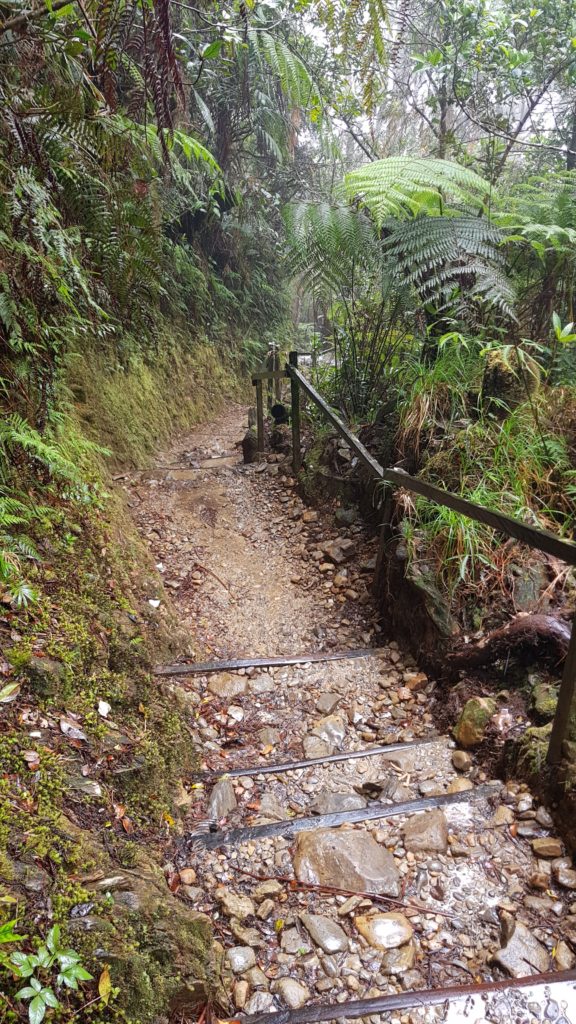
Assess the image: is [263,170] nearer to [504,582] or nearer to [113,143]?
[113,143]

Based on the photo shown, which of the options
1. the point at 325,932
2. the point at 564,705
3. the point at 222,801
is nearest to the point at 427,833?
the point at 325,932

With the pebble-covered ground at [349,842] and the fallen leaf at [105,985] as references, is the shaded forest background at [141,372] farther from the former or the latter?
the pebble-covered ground at [349,842]

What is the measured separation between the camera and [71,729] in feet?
5.30

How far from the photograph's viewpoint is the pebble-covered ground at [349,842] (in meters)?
1.42

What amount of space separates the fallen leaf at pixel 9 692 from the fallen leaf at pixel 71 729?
0.17m

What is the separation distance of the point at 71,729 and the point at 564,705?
5.25 feet

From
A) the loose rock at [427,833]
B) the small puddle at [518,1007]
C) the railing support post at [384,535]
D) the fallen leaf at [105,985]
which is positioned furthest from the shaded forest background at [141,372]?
the small puddle at [518,1007]

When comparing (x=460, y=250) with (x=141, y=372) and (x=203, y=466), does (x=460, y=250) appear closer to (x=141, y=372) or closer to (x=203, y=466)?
(x=203, y=466)

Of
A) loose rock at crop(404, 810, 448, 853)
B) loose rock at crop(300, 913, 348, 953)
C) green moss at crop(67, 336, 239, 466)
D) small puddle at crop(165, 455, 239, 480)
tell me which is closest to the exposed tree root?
loose rock at crop(404, 810, 448, 853)

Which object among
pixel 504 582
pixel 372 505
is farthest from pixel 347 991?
pixel 372 505

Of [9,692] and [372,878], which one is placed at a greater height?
[9,692]

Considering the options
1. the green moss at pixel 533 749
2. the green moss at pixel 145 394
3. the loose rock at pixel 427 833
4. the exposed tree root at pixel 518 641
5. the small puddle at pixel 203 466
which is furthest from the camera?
the small puddle at pixel 203 466

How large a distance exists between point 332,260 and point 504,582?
9.37 feet

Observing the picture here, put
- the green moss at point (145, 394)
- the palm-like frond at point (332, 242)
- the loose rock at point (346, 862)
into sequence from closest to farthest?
1. the loose rock at point (346, 862)
2. the palm-like frond at point (332, 242)
3. the green moss at point (145, 394)
